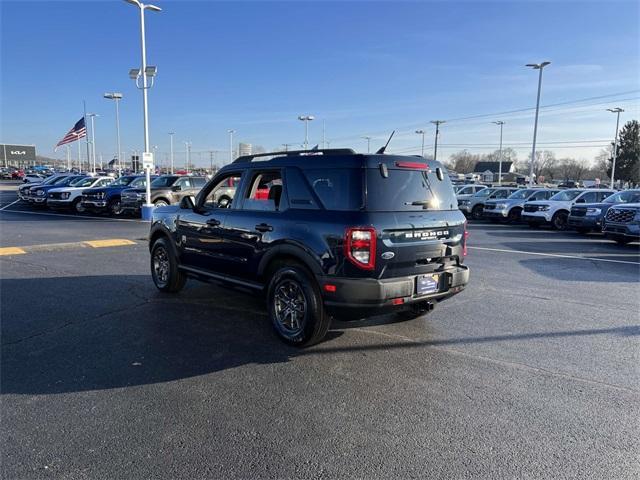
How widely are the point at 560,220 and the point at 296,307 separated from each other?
1753cm

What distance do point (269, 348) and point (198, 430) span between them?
1.61 m

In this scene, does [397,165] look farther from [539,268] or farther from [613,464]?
[539,268]

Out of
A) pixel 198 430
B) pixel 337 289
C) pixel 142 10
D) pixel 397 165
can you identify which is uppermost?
pixel 142 10

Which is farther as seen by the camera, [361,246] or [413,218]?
[413,218]

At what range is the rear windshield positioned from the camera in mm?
4414

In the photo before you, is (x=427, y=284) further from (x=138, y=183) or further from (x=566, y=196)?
(x=138, y=183)

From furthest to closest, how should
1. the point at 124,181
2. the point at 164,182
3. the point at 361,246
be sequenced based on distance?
the point at 124,181 < the point at 164,182 < the point at 361,246

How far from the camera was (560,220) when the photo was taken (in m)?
18.9

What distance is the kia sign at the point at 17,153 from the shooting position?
106250mm

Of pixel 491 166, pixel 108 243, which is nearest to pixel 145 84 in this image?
pixel 108 243

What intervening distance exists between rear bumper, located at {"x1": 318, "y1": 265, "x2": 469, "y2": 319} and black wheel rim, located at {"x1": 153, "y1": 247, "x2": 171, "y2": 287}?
11.2ft

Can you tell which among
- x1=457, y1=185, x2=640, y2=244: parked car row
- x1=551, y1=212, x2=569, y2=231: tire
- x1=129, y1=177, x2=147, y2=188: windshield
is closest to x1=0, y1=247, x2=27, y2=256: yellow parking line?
x1=129, y1=177, x2=147, y2=188: windshield

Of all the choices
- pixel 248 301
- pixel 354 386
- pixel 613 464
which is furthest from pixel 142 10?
pixel 613 464

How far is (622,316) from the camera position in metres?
6.16
